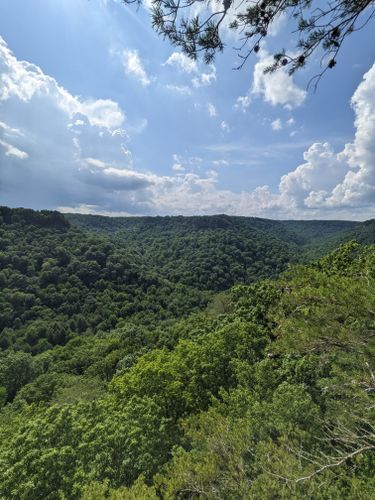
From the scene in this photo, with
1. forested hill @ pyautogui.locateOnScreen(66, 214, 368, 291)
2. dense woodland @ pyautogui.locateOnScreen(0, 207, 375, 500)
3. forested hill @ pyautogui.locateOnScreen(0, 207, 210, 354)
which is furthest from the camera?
forested hill @ pyautogui.locateOnScreen(66, 214, 368, 291)

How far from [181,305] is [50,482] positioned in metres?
84.8

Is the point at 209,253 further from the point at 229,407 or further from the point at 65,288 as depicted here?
the point at 229,407

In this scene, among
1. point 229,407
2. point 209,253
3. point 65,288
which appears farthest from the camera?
point 209,253

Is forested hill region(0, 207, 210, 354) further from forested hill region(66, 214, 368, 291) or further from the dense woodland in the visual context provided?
the dense woodland

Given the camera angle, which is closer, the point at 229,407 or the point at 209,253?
the point at 229,407

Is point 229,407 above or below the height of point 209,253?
above

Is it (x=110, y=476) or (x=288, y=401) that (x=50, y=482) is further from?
(x=288, y=401)

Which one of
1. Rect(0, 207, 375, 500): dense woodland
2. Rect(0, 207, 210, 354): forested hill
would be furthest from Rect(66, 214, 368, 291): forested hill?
Rect(0, 207, 375, 500): dense woodland

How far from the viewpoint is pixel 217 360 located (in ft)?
66.8

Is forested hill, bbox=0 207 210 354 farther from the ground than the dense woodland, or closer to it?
closer to it

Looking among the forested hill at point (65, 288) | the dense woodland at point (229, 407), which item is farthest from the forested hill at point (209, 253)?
the dense woodland at point (229, 407)

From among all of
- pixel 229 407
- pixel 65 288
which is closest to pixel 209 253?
pixel 65 288

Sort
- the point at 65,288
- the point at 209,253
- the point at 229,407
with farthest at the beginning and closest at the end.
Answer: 1. the point at 209,253
2. the point at 65,288
3. the point at 229,407

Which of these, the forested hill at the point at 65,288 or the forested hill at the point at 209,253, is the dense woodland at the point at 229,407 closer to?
the forested hill at the point at 65,288
